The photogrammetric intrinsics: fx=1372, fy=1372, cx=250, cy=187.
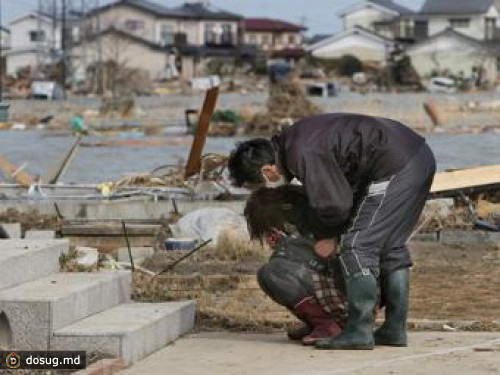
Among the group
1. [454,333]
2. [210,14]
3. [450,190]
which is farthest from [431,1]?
[454,333]

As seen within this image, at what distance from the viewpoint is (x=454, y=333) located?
705cm

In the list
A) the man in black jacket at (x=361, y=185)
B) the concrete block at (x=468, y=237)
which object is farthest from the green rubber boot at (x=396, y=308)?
the concrete block at (x=468, y=237)

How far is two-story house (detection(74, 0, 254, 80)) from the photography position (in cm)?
8262

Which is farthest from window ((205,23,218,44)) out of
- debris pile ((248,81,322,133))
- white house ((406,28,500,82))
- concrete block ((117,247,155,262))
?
concrete block ((117,247,155,262))

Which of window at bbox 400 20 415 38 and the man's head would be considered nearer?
the man's head

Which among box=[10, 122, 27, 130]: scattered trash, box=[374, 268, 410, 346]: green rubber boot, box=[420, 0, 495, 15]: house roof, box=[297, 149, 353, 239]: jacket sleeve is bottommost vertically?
box=[10, 122, 27, 130]: scattered trash

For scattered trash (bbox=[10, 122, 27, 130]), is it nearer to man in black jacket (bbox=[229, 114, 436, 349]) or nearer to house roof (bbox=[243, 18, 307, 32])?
man in black jacket (bbox=[229, 114, 436, 349])

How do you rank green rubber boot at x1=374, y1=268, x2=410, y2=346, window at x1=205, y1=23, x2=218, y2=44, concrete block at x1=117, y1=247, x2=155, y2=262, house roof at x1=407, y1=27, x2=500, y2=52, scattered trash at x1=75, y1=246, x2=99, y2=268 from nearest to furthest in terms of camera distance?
green rubber boot at x1=374, y1=268, x2=410, y2=346
scattered trash at x1=75, y1=246, x2=99, y2=268
concrete block at x1=117, y1=247, x2=155, y2=262
house roof at x1=407, y1=27, x2=500, y2=52
window at x1=205, y1=23, x2=218, y2=44

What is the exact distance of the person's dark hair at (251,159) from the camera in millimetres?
6410

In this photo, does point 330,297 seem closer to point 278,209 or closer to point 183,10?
point 278,209

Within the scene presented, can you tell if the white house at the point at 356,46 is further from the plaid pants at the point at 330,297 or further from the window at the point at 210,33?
the plaid pants at the point at 330,297

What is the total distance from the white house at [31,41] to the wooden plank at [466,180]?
7040 cm

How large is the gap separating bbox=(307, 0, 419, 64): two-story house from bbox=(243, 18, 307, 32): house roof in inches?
213

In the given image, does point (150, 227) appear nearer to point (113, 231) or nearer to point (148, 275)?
point (113, 231)
